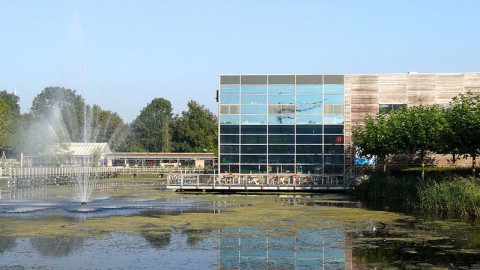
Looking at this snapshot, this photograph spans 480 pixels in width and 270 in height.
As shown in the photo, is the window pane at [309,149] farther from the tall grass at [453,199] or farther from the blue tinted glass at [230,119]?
the tall grass at [453,199]

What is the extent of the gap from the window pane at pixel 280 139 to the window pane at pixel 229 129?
3.34 meters

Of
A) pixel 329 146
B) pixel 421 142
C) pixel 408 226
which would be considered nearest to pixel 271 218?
pixel 408 226

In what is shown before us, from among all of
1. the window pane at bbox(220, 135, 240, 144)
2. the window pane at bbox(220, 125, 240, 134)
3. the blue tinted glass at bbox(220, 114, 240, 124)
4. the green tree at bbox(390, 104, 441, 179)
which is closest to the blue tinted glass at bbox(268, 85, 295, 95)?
the blue tinted glass at bbox(220, 114, 240, 124)

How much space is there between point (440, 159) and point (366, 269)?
46.2 metres

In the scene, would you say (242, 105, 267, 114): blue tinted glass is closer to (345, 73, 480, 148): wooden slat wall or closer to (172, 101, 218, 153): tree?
(345, 73, 480, 148): wooden slat wall

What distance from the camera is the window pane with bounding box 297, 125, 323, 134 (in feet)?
211

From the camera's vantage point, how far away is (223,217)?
103ft

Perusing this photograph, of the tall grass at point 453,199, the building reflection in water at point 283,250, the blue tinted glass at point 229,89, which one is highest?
the blue tinted glass at point 229,89

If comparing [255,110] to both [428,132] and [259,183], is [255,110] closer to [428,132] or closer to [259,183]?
[259,183]

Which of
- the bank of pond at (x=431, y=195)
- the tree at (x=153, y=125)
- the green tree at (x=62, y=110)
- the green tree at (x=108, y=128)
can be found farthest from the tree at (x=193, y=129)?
the bank of pond at (x=431, y=195)

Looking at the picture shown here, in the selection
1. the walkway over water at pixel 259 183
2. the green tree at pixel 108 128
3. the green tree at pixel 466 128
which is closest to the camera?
the green tree at pixel 466 128

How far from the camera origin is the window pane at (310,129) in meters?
64.2

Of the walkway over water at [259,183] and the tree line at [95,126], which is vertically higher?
the tree line at [95,126]

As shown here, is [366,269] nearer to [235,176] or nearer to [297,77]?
[235,176]
